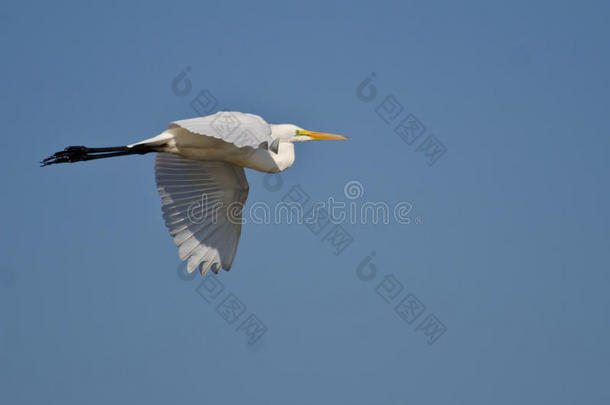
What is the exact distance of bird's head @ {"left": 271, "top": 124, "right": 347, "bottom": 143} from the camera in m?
12.0

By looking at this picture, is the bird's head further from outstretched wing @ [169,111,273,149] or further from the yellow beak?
outstretched wing @ [169,111,273,149]

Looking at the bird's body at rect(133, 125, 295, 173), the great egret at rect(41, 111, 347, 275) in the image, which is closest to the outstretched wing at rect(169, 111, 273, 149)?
the bird's body at rect(133, 125, 295, 173)

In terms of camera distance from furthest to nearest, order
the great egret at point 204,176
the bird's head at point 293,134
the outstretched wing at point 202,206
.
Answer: the bird's head at point 293,134 < the outstretched wing at point 202,206 < the great egret at point 204,176

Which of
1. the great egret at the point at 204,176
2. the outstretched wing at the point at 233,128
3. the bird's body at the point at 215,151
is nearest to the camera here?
the outstretched wing at the point at 233,128

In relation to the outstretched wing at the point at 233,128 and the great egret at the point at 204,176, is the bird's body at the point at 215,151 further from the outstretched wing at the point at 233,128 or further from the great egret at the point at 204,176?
the outstretched wing at the point at 233,128

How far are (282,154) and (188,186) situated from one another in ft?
4.95

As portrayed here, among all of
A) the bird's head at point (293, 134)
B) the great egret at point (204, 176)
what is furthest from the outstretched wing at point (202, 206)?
the bird's head at point (293, 134)

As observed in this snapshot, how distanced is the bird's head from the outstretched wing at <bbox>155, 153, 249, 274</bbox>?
76cm

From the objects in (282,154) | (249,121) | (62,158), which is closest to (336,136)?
(282,154)

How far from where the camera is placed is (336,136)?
1262 centimetres

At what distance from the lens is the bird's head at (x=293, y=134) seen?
12031 millimetres

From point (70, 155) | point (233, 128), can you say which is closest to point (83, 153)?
point (70, 155)

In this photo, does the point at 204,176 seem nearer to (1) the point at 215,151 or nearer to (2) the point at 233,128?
(1) the point at 215,151

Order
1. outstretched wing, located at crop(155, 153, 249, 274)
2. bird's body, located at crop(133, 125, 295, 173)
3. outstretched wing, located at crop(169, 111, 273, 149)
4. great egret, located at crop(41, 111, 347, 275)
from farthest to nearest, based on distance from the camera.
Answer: outstretched wing, located at crop(155, 153, 249, 274), great egret, located at crop(41, 111, 347, 275), bird's body, located at crop(133, 125, 295, 173), outstretched wing, located at crop(169, 111, 273, 149)
